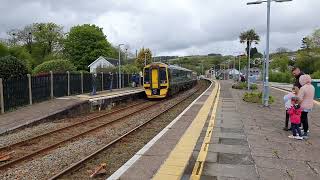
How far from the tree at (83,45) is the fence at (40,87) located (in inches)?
1948

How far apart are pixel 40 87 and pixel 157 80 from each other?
10.2 meters

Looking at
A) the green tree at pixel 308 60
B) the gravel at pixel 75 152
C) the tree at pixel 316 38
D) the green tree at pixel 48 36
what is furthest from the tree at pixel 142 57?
the gravel at pixel 75 152

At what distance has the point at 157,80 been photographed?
30594mm

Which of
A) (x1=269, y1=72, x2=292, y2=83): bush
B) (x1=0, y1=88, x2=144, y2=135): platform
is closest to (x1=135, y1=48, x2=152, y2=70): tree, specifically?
(x1=269, y1=72, x2=292, y2=83): bush

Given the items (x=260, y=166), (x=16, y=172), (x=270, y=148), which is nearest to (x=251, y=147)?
(x=270, y=148)

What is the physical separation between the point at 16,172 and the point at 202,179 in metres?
4.07

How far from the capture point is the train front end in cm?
3055

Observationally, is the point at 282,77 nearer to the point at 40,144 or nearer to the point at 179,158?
the point at 40,144

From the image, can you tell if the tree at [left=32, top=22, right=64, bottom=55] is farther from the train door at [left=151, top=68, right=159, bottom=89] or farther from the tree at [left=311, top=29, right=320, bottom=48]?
the train door at [left=151, top=68, right=159, bottom=89]

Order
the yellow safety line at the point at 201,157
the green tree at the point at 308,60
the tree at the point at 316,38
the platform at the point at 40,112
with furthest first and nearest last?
the tree at the point at 316,38 < the green tree at the point at 308,60 < the platform at the point at 40,112 < the yellow safety line at the point at 201,157

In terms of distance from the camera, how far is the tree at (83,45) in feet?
274

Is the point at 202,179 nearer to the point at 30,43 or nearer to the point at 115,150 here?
the point at 115,150

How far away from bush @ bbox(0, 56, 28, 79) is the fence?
0.79 meters

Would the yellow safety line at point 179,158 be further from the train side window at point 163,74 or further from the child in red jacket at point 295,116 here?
the train side window at point 163,74
